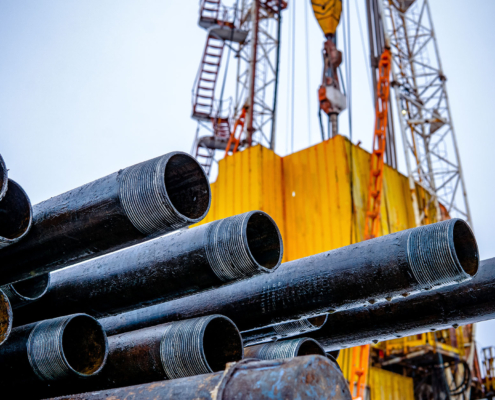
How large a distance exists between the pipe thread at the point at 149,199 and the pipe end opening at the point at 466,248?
134 cm

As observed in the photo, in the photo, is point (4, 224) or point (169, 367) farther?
point (169, 367)

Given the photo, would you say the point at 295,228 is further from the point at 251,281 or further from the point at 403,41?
the point at 403,41

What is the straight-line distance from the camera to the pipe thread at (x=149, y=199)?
233cm

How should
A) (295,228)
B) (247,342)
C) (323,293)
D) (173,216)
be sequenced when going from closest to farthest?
1. (173,216)
2. (323,293)
3. (247,342)
4. (295,228)

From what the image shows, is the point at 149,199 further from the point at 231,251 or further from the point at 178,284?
the point at 178,284

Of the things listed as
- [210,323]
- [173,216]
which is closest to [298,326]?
[210,323]

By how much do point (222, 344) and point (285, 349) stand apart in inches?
17.2

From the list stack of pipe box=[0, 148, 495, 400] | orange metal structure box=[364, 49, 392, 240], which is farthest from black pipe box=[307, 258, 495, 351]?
orange metal structure box=[364, 49, 392, 240]

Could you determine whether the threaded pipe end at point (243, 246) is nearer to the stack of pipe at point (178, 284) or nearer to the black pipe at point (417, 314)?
the stack of pipe at point (178, 284)

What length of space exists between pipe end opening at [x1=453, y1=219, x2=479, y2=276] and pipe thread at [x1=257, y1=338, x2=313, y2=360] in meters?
1.07

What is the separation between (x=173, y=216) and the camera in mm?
2377

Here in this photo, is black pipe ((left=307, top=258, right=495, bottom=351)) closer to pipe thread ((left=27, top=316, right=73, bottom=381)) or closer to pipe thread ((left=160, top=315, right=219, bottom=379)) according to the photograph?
pipe thread ((left=160, top=315, right=219, bottom=379))

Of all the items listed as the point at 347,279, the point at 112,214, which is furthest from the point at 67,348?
the point at 347,279

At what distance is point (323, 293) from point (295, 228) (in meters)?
10.2
